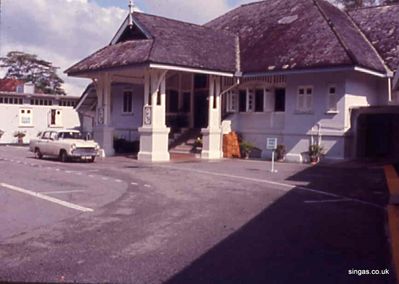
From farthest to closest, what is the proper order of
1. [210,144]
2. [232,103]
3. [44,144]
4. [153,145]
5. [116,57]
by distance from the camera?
1. [232,103]
2. [210,144]
3. [116,57]
4. [44,144]
5. [153,145]

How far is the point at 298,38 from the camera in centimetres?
2736

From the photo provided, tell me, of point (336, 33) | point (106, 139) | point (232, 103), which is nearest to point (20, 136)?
point (106, 139)

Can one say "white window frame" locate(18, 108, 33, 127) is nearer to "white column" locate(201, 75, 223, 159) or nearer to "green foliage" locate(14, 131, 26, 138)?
"green foliage" locate(14, 131, 26, 138)

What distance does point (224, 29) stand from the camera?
3344 cm

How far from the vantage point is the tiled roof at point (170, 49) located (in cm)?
2516

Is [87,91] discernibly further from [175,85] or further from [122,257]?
[122,257]

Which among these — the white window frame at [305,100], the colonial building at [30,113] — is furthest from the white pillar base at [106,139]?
the colonial building at [30,113]

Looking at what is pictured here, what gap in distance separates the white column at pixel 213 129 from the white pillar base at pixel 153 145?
2627 mm

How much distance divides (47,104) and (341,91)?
97.5ft

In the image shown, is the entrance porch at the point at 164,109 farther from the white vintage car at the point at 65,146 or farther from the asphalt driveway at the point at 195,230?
the asphalt driveway at the point at 195,230

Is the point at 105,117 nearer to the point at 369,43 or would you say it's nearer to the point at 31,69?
the point at 369,43

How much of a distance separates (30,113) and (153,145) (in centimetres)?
2361

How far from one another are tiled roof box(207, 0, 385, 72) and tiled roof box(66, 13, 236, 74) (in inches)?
56.5

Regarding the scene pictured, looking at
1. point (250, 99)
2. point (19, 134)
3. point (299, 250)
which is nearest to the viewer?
point (299, 250)
